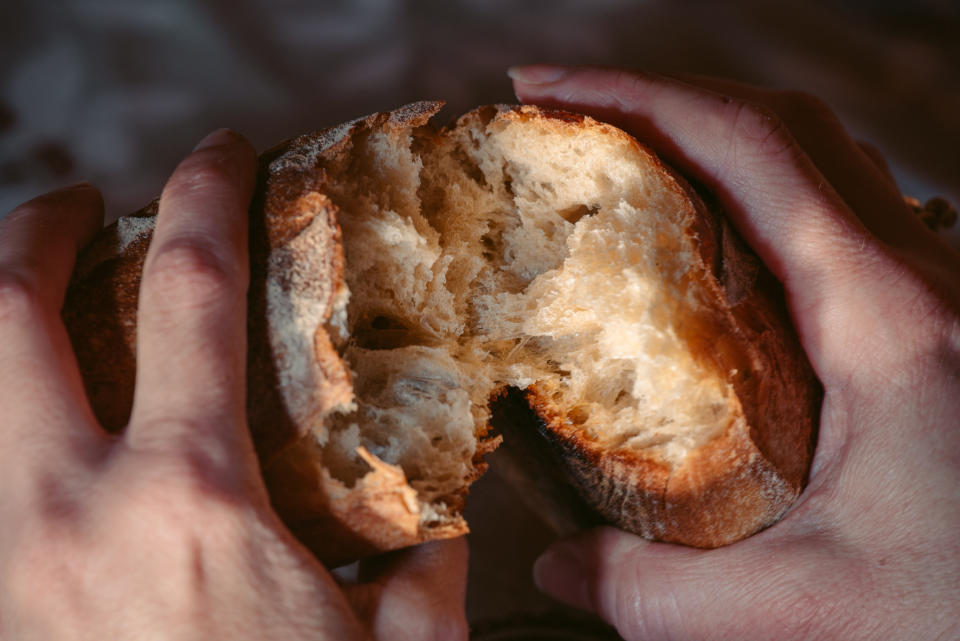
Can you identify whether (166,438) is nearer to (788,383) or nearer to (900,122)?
(788,383)

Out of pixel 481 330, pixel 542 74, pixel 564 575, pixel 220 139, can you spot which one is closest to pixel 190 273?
pixel 220 139

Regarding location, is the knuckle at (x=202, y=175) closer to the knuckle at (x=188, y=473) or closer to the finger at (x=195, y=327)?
the finger at (x=195, y=327)

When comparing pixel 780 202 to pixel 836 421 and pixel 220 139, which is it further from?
pixel 220 139

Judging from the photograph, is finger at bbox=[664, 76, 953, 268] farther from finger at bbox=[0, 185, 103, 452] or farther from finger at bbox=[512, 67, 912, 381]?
finger at bbox=[0, 185, 103, 452]

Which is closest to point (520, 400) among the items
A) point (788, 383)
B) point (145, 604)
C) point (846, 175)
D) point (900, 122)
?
point (788, 383)

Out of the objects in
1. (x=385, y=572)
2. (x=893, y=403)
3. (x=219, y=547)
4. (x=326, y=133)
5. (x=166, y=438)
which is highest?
(x=326, y=133)

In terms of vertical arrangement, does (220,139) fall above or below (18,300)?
above
